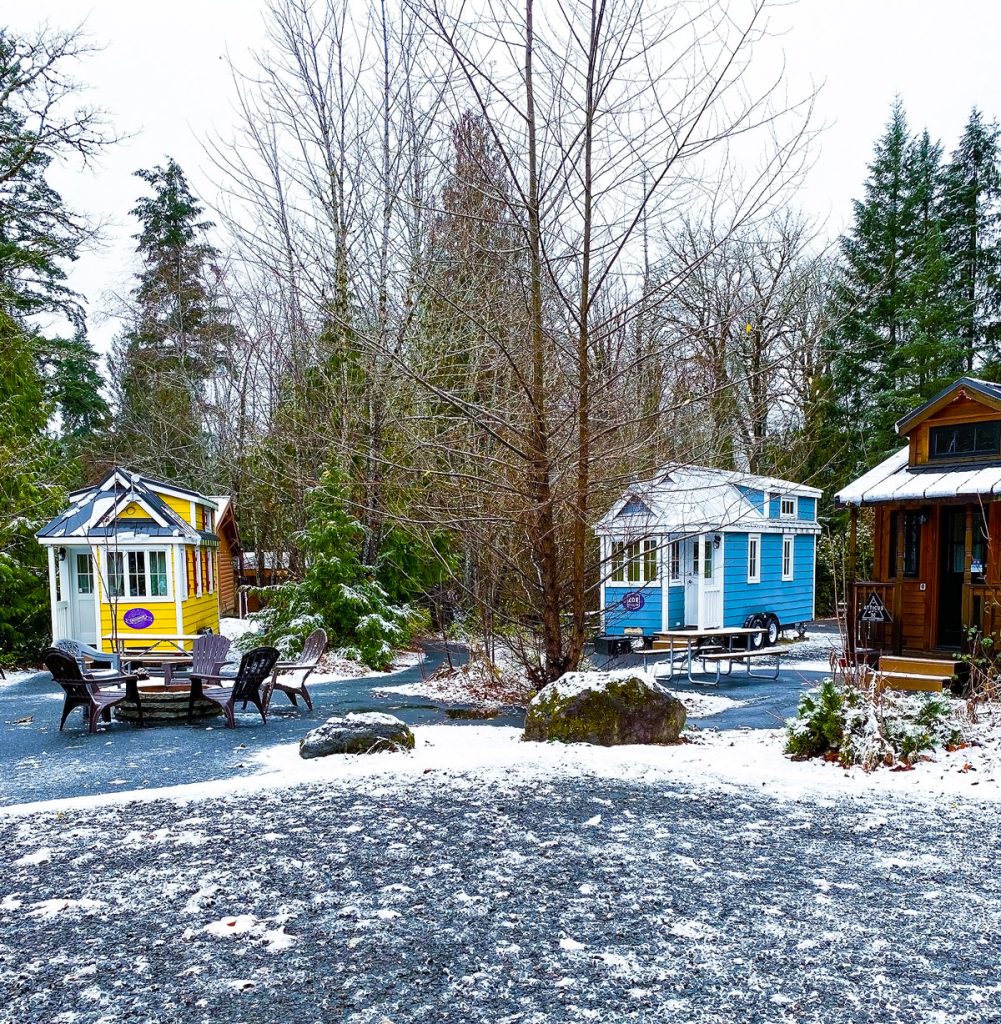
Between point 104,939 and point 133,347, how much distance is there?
85.5 feet

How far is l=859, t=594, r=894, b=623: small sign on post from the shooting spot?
9.80 m

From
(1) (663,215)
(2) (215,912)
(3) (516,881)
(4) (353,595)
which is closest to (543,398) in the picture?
(1) (663,215)

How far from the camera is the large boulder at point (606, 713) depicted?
6.43 m

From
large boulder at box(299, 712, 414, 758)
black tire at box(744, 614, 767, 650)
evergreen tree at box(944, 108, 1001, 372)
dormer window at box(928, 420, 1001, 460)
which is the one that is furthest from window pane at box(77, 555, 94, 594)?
evergreen tree at box(944, 108, 1001, 372)

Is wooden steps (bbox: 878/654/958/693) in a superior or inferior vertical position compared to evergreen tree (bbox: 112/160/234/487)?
inferior

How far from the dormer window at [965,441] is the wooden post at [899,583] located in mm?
939

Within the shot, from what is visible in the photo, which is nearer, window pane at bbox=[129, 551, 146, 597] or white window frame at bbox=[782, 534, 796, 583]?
window pane at bbox=[129, 551, 146, 597]

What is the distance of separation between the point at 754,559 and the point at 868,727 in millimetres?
11200

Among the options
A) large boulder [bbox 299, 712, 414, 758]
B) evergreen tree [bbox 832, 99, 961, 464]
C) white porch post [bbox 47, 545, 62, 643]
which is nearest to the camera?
large boulder [bbox 299, 712, 414, 758]

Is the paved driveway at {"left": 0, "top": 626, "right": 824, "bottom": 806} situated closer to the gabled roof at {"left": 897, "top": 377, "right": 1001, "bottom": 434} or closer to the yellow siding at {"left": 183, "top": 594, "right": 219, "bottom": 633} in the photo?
the yellow siding at {"left": 183, "top": 594, "right": 219, "bottom": 633}

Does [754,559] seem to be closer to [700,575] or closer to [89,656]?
[700,575]

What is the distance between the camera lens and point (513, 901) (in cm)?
330

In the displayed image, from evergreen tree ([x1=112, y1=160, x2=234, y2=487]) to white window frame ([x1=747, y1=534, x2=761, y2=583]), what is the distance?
14.8 meters

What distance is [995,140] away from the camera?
2459 cm
